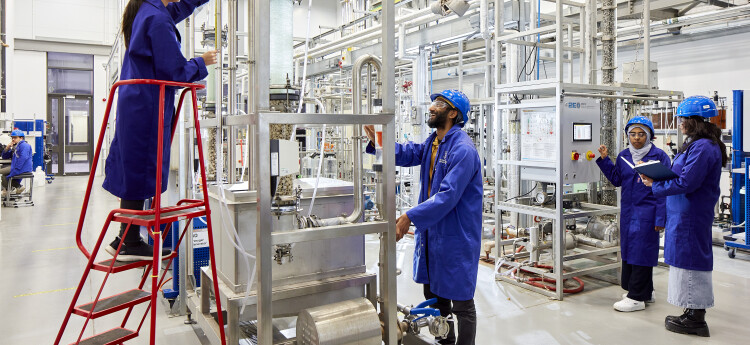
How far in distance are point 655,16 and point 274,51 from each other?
7505 mm

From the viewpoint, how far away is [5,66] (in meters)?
10.4

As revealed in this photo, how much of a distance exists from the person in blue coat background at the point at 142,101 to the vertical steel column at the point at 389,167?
91cm

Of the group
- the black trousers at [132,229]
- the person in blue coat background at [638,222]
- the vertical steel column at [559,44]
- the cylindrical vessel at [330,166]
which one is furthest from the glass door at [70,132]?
the person in blue coat background at [638,222]

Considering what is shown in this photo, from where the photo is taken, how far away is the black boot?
3.66 metres

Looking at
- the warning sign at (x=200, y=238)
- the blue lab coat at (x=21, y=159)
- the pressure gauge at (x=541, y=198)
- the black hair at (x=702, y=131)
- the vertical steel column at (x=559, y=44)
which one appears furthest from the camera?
the blue lab coat at (x=21, y=159)

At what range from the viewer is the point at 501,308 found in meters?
4.29

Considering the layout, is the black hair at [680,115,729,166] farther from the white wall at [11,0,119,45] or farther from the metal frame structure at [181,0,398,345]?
the white wall at [11,0,119,45]

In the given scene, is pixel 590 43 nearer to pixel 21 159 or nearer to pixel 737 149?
pixel 737 149

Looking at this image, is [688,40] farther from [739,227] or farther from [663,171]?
[663,171]

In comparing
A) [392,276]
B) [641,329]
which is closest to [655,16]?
[641,329]

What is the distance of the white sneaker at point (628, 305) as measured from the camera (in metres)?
4.18

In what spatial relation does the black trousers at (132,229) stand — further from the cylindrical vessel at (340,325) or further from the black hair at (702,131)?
the black hair at (702,131)

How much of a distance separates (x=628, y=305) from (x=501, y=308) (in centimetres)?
108

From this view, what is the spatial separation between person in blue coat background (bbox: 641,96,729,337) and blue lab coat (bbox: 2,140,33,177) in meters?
11.0
